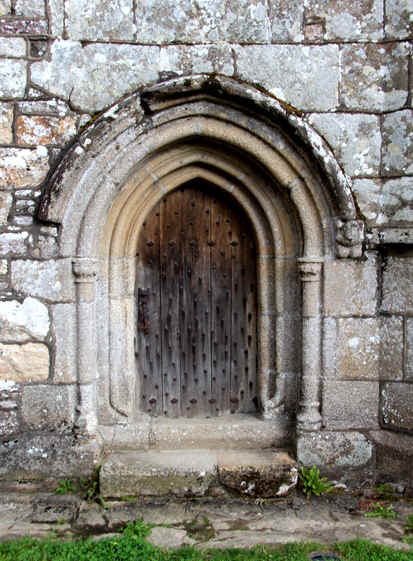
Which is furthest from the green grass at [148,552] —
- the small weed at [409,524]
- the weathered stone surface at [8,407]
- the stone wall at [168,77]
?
the weathered stone surface at [8,407]

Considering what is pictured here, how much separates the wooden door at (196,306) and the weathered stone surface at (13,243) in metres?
0.95

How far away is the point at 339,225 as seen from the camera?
12.0 ft

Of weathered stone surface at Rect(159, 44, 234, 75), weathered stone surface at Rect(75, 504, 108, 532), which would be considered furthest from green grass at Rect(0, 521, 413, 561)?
weathered stone surface at Rect(159, 44, 234, 75)

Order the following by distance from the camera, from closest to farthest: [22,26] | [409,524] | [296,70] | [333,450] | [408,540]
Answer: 1. [408,540]
2. [409,524]
3. [22,26]
4. [296,70]
5. [333,450]

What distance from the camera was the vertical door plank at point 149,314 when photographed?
4.17 meters

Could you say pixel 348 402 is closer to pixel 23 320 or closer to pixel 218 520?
pixel 218 520

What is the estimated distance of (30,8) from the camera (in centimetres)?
356

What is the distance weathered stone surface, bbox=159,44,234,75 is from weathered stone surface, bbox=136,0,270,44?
0.06 m

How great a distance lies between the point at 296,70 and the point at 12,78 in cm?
205

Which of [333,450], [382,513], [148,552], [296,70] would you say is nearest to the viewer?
[148,552]

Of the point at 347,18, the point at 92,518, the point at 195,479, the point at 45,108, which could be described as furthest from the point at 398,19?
the point at 92,518

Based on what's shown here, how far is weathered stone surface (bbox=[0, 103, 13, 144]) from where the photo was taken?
3588 mm

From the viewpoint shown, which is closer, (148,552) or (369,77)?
(148,552)

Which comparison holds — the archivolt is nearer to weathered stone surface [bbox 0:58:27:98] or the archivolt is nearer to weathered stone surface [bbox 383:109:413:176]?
weathered stone surface [bbox 383:109:413:176]
